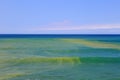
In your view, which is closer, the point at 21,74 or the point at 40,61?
the point at 21,74

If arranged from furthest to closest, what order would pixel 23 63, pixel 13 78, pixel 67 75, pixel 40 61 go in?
pixel 40 61 < pixel 23 63 < pixel 67 75 < pixel 13 78

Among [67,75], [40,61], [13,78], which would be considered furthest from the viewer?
[40,61]

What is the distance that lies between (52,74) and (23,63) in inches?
141

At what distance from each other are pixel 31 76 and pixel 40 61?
15.0 ft

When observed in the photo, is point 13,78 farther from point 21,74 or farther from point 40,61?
point 40,61

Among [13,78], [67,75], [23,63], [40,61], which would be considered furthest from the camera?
[40,61]

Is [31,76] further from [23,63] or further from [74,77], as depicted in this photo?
[23,63]

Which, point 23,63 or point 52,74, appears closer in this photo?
point 52,74

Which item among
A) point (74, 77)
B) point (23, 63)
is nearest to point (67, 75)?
point (74, 77)

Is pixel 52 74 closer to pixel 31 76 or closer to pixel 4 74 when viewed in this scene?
pixel 31 76

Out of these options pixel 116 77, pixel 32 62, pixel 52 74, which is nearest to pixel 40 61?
pixel 32 62

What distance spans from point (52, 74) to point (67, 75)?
58 cm

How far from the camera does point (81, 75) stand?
955cm

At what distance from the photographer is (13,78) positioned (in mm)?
8742
